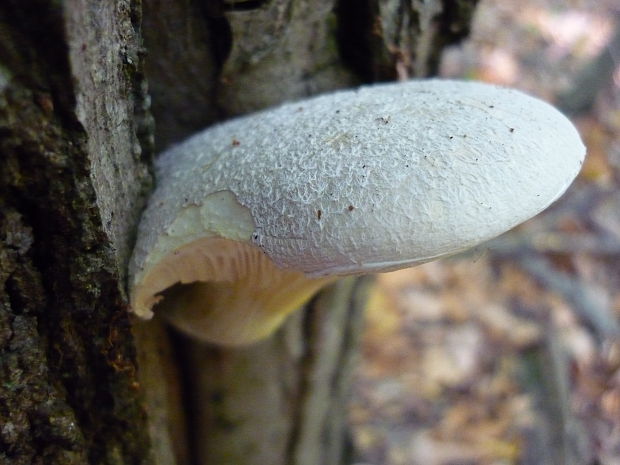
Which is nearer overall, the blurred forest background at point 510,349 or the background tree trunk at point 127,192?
the background tree trunk at point 127,192

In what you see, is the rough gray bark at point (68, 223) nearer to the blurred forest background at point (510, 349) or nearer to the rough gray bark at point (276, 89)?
the rough gray bark at point (276, 89)

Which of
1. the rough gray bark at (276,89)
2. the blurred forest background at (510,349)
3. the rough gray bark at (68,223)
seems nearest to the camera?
the rough gray bark at (68,223)

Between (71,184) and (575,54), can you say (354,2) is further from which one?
(575,54)

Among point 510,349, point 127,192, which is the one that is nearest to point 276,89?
point 127,192

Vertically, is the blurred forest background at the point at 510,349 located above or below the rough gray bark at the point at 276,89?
below

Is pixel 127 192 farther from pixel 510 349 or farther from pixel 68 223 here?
pixel 510 349

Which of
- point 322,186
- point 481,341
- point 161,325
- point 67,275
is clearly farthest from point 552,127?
point 481,341

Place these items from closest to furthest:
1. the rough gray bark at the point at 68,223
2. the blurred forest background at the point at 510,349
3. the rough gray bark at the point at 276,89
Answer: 1. the rough gray bark at the point at 68,223
2. the rough gray bark at the point at 276,89
3. the blurred forest background at the point at 510,349

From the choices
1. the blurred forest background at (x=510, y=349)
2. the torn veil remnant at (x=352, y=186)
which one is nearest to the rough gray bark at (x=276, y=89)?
the torn veil remnant at (x=352, y=186)
